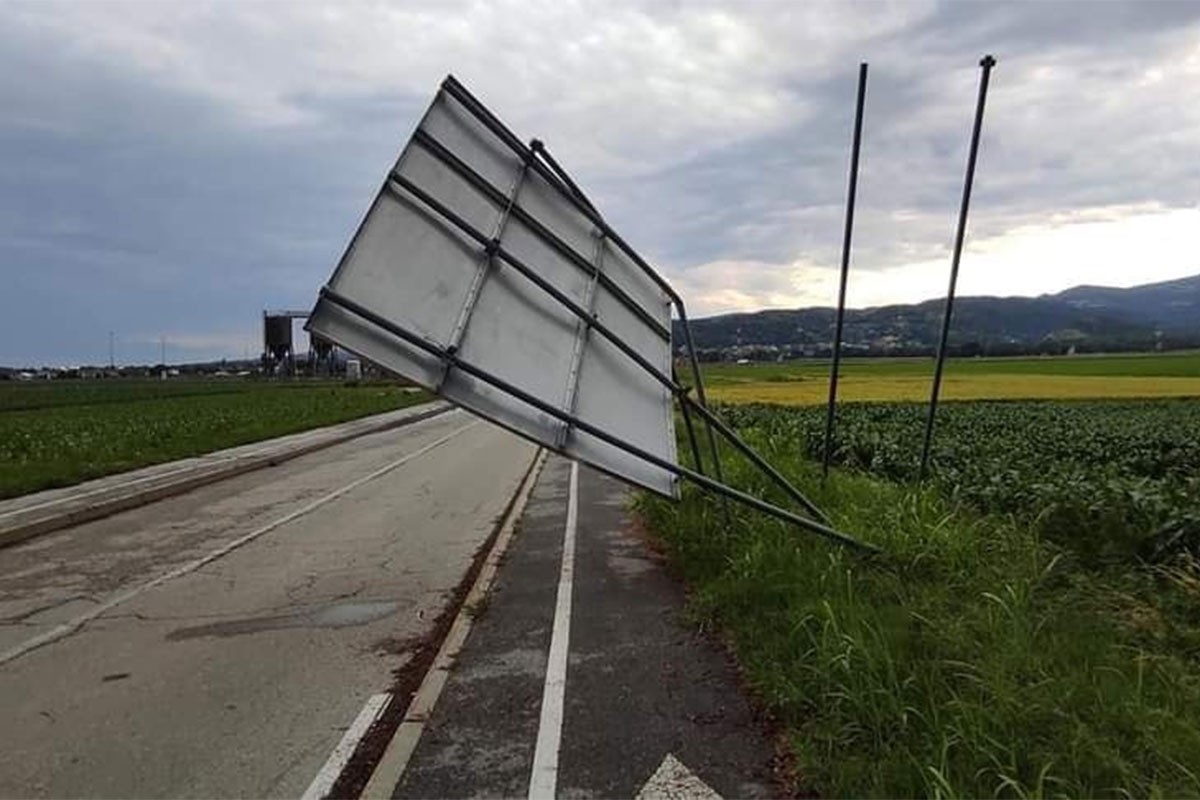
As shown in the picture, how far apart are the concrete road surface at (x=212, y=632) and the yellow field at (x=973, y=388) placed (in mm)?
29580

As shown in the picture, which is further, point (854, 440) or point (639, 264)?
point (854, 440)

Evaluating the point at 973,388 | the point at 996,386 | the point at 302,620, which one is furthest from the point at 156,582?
the point at 996,386

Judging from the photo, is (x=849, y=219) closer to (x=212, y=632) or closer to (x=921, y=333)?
(x=212, y=632)

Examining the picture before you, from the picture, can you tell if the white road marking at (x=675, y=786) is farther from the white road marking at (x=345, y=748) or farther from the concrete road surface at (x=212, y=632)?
the concrete road surface at (x=212, y=632)

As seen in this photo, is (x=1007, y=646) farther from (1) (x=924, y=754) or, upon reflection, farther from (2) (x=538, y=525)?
(2) (x=538, y=525)

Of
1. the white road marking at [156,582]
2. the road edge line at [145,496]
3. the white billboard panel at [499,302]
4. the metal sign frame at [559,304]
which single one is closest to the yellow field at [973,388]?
the road edge line at [145,496]

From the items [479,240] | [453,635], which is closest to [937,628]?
[453,635]

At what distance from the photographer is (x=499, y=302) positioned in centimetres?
754

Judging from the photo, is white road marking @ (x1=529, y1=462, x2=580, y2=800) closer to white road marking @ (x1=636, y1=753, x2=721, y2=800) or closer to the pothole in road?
white road marking @ (x1=636, y1=753, x2=721, y2=800)

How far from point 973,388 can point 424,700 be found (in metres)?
44.8

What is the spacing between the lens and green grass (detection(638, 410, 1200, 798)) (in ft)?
12.5

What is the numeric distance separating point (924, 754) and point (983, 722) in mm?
314

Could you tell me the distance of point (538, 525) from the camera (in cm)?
1234

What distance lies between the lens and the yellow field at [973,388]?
135ft
